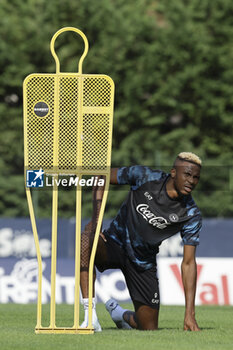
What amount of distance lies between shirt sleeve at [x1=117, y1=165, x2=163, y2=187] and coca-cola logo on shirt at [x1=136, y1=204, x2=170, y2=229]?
0.24m

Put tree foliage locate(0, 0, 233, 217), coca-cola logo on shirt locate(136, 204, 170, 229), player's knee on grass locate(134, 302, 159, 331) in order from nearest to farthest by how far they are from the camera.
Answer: coca-cola logo on shirt locate(136, 204, 170, 229) < player's knee on grass locate(134, 302, 159, 331) < tree foliage locate(0, 0, 233, 217)

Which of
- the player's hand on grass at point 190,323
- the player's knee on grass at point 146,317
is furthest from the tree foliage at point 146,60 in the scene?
the player's hand on grass at point 190,323

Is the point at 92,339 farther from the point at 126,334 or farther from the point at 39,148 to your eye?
the point at 39,148

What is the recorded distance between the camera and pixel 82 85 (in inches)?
327

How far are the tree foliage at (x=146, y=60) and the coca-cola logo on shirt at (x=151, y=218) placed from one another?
1896 centimetres

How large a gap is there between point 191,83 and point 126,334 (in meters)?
21.7

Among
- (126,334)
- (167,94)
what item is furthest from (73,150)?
(167,94)

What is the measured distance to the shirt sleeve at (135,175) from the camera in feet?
30.3

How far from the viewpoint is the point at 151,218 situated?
9.42 m

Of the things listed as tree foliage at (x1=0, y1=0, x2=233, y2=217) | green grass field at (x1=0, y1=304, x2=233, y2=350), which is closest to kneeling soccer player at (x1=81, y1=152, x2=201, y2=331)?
green grass field at (x1=0, y1=304, x2=233, y2=350)

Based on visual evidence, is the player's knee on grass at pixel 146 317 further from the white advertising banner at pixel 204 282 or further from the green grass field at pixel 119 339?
the white advertising banner at pixel 204 282

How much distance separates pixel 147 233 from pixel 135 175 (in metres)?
0.63

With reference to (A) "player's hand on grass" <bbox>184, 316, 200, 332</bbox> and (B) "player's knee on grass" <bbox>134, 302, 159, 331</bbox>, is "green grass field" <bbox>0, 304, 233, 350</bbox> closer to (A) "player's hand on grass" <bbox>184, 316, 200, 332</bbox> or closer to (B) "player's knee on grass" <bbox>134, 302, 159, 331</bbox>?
(A) "player's hand on grass" <bbox>184, 316, 200, 332</bbox>

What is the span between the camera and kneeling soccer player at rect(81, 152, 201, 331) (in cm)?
900
